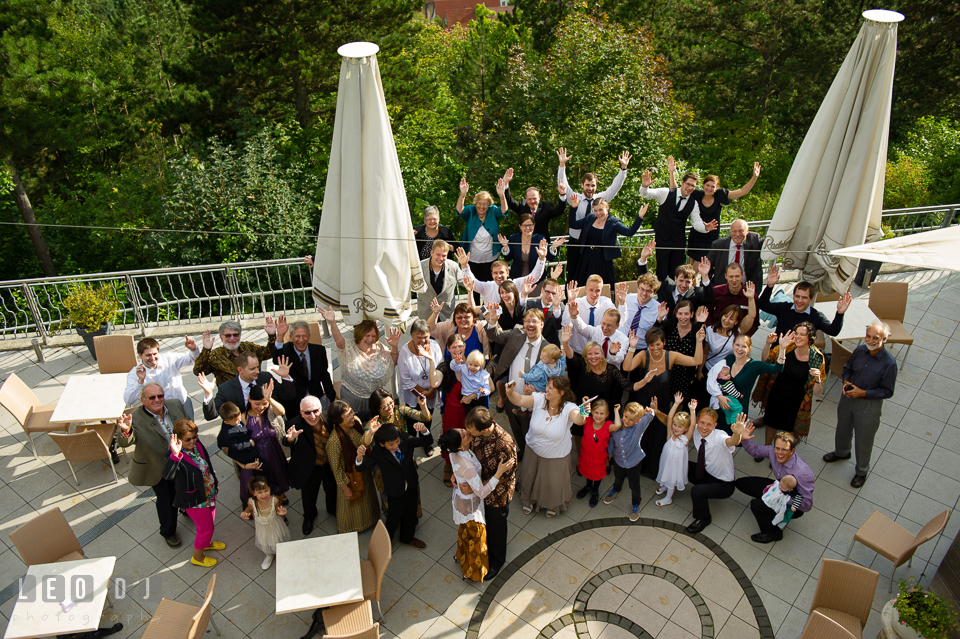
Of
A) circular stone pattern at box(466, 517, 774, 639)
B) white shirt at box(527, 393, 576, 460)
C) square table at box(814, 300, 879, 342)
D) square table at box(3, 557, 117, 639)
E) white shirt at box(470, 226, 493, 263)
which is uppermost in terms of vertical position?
white shirt at box(470, 226, 493, 263)

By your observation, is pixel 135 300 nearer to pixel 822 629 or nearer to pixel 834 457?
pixel 822 629

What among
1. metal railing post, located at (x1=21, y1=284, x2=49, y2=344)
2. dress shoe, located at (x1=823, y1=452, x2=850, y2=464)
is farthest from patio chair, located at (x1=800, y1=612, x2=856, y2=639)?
metal railing post, located at (x1=21, y1=284, x2=49, y2=344)

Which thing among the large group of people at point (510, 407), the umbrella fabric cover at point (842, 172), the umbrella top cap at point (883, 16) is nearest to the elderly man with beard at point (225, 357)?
the large group of people at point (510, 407)

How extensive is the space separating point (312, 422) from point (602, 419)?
10.2 ft

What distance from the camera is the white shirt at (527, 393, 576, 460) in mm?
7102

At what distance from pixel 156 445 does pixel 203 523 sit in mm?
1024

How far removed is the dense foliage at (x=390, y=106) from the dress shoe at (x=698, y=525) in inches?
370

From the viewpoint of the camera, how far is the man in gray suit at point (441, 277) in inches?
348

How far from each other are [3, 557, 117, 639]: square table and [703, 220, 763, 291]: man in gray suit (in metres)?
7.97

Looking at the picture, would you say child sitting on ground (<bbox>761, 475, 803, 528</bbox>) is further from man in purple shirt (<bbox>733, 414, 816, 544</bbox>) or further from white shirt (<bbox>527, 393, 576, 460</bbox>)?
white shirt (<bbox>527, 393, 576, 460</bbox>)

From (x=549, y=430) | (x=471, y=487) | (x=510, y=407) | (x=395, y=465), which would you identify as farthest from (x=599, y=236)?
(x=395, y=465)

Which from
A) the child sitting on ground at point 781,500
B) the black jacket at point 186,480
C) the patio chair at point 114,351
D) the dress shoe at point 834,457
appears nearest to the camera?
the black jacket at point 186,480

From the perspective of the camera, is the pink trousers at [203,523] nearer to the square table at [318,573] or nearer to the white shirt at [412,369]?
the square table at [318,573]

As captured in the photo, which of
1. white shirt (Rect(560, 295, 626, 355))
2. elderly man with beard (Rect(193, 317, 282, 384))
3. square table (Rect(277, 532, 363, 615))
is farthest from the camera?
white shirt (Rect(560, 295, 626, 355))
